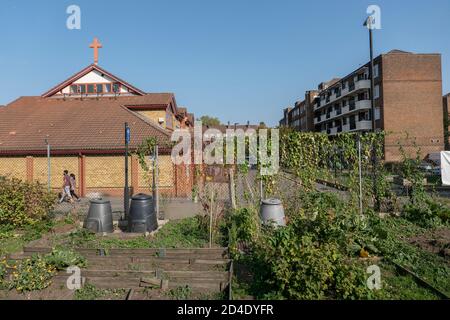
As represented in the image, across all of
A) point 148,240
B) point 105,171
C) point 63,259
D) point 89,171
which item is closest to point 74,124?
point 89,171

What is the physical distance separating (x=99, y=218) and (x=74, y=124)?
13.7 meters

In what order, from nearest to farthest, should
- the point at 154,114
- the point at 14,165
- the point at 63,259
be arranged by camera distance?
Result: 1. the point at 63,259
2. the point at 14,165
3. the point at 154,114

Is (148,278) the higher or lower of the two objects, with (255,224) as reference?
lower

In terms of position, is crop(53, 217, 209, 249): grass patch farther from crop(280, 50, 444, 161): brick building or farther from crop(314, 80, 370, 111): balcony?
crop(314, 80, 370, 111): balcony

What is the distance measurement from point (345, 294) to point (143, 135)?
1562 centimetres

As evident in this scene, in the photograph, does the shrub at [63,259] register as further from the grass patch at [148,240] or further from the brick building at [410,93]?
the brick building at [410,93]

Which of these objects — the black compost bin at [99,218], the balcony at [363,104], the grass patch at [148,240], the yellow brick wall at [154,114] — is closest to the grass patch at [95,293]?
the grass patch at [148,240]

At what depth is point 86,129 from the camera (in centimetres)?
1947

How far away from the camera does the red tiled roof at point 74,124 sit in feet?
59.3

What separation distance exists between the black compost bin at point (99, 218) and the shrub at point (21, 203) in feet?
6.73

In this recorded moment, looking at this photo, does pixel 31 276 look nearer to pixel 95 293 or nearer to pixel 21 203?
pixel 95 293
